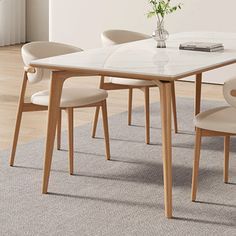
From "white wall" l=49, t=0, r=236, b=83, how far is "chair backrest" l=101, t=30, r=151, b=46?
1.90 meters

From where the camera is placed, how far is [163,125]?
3367 mm

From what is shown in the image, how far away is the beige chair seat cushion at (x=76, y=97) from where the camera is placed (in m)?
3.86

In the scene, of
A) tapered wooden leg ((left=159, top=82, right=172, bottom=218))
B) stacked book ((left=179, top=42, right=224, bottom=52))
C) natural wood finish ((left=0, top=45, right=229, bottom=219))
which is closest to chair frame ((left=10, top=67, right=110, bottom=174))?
natural wood finish ((left=0, top=45, right=229, bottom=219))

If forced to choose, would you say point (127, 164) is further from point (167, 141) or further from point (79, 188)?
point (167, 141)

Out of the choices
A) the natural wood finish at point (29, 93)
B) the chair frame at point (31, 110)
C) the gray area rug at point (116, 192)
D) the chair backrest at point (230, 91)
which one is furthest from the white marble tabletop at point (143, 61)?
the natural wood finish at point (29, 93)

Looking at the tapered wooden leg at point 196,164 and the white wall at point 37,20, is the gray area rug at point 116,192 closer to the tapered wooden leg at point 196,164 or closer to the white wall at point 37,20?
the tapered wooden leg at point 196,164

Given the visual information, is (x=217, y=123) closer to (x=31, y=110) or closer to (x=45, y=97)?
(x=45, y=97)

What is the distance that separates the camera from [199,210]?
3.46 m

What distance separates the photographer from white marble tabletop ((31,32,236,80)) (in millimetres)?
3418

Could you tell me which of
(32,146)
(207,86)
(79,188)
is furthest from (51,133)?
(207,86)

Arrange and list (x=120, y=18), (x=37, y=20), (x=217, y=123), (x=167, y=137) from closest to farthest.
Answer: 1. (x=167, y=137)
2. (x=217, y=123)
3. (x=120, y=18)
4. (x=37, y=20)

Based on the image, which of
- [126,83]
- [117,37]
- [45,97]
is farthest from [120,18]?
[45,97]

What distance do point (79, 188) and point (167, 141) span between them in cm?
64

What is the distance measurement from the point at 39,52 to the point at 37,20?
5991mm
